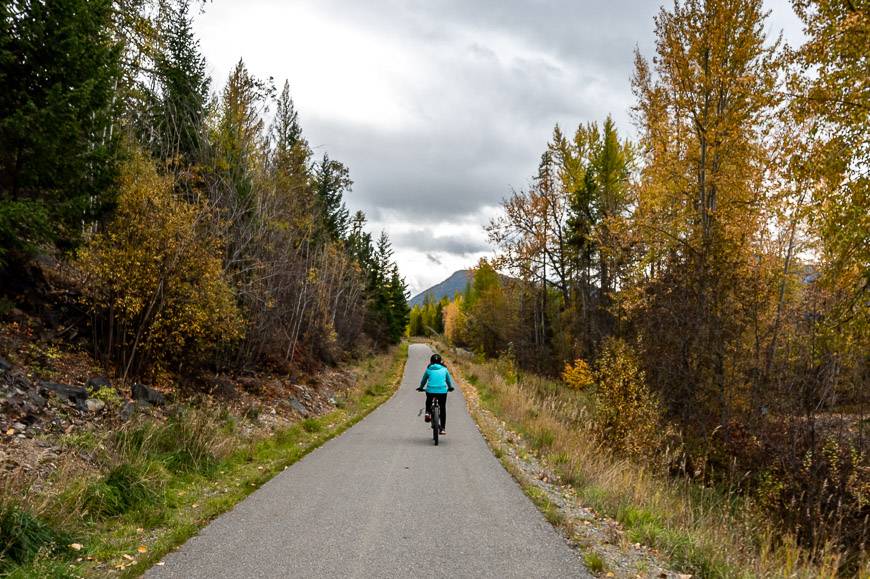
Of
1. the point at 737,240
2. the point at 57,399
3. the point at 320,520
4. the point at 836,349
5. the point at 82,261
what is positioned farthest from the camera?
the point at 737,240

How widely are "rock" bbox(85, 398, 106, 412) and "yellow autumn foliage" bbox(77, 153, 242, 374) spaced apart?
6.22 ft

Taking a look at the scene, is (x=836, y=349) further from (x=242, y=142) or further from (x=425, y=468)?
(x=242, y=142)

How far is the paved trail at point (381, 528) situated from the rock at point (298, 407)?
6.39m

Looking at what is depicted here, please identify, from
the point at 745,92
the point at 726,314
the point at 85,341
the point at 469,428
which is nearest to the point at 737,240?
the point at 726,314

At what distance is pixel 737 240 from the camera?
12.7 m

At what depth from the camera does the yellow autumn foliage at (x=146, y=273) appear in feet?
32.7

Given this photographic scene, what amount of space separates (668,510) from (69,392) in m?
9.56

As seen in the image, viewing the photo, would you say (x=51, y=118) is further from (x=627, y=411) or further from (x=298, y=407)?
(x=627, y=411)

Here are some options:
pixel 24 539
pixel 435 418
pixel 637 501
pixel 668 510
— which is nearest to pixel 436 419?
pixel 435 418

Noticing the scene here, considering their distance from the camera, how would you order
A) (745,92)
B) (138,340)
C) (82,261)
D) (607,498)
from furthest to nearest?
(745,92), (138,340), (82,261), (607,498)

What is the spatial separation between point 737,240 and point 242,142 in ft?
51.7

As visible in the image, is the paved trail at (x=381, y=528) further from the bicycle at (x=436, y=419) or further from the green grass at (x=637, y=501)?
the bicycle at (x=436, y=419)

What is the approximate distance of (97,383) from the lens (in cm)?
948

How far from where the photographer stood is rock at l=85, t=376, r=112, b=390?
9354mm
